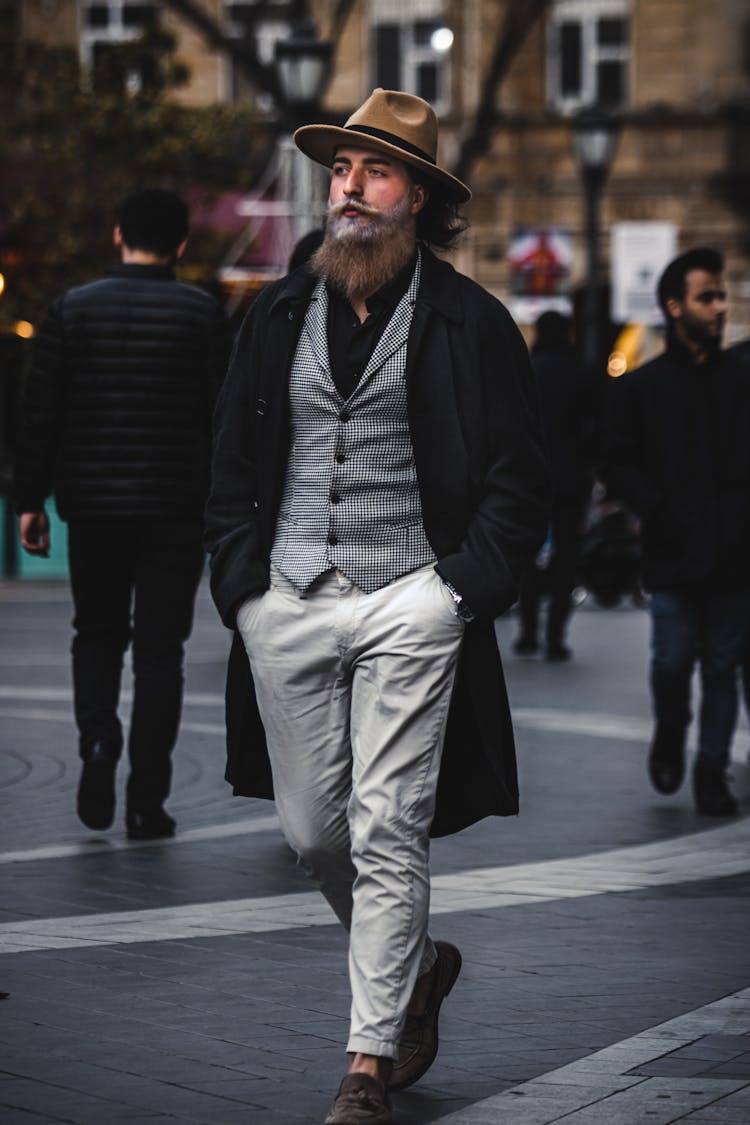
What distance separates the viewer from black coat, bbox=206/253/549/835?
178 inches

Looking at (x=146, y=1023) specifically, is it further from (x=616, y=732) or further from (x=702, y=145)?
(x=702, y=145)

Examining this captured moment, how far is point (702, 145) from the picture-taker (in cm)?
3206

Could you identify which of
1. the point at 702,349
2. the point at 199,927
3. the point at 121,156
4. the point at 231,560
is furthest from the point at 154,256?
the point at 121,156

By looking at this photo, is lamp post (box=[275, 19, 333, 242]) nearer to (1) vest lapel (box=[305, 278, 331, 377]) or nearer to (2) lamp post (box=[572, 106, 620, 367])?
(2) lamp post (box=[572, 106, 620, 367])

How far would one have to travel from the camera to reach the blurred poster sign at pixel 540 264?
101ft

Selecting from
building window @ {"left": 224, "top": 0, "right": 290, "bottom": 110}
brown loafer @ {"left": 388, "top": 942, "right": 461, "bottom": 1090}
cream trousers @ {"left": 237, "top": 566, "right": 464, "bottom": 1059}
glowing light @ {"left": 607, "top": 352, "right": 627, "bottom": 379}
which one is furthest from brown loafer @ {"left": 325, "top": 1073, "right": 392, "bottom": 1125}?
glowing light @ {"left": 607, "top": 352, "right": 627, "bottom": 379}

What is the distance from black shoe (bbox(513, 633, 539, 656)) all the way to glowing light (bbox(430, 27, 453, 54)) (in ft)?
61.2

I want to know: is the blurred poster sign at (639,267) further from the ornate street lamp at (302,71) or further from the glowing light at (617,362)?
the glowing light at (617,362)

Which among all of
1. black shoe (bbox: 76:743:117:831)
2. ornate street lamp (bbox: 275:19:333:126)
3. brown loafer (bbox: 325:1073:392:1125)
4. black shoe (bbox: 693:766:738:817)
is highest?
ornate street lamp (bbox: 275:19:333:126)

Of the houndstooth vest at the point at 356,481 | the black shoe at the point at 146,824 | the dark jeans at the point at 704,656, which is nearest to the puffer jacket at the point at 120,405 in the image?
the black shoe at the point at 146,824

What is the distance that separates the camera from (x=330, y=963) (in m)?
5.71

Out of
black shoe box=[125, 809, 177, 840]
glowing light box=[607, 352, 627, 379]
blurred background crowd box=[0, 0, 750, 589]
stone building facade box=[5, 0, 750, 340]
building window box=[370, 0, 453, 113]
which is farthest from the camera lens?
building window box=[370, 0, 453, 113]

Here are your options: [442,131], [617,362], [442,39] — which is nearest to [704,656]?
→ [617,362]

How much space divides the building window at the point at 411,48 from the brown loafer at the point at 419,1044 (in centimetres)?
2833
